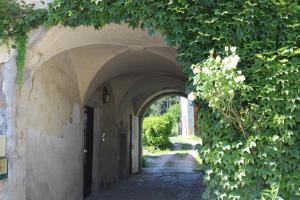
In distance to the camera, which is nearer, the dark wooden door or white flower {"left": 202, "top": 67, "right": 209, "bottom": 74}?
white flower {"left": 202, "top": 67, "right": 209, "bottom": 74}

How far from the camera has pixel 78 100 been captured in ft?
26.6

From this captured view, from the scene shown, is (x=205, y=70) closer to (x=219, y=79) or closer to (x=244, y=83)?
(x=219, y=79)

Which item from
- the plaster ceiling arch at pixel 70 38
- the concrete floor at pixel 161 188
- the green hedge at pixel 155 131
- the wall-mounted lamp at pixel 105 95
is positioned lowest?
the concrete floor at pixel 161 188

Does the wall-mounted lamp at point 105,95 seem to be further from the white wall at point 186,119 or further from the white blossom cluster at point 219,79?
the white wall at point 186,119

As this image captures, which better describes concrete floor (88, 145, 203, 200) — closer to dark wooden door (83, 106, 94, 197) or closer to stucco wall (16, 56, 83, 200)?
dark wooden door (83, 106, 94, 197)

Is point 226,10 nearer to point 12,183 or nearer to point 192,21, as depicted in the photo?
point 192,21

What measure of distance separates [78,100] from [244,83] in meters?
4.67

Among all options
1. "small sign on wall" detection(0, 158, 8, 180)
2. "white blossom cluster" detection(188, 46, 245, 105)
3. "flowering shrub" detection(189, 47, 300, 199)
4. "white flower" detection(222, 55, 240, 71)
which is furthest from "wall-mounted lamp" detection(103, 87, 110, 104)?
"white flower" detection(222, 55, 240, 71)

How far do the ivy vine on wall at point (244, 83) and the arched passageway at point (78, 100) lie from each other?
52.7 inches

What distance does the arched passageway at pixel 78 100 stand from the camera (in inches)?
222

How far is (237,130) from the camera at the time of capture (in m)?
4.14

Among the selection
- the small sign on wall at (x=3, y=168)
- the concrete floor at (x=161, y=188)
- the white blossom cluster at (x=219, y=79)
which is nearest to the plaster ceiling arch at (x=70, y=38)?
the small sign on wall at (x=3, y=168)

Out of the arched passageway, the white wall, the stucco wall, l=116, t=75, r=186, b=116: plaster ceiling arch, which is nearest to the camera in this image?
the arched passageway

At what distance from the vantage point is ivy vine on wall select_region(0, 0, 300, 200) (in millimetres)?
3963
